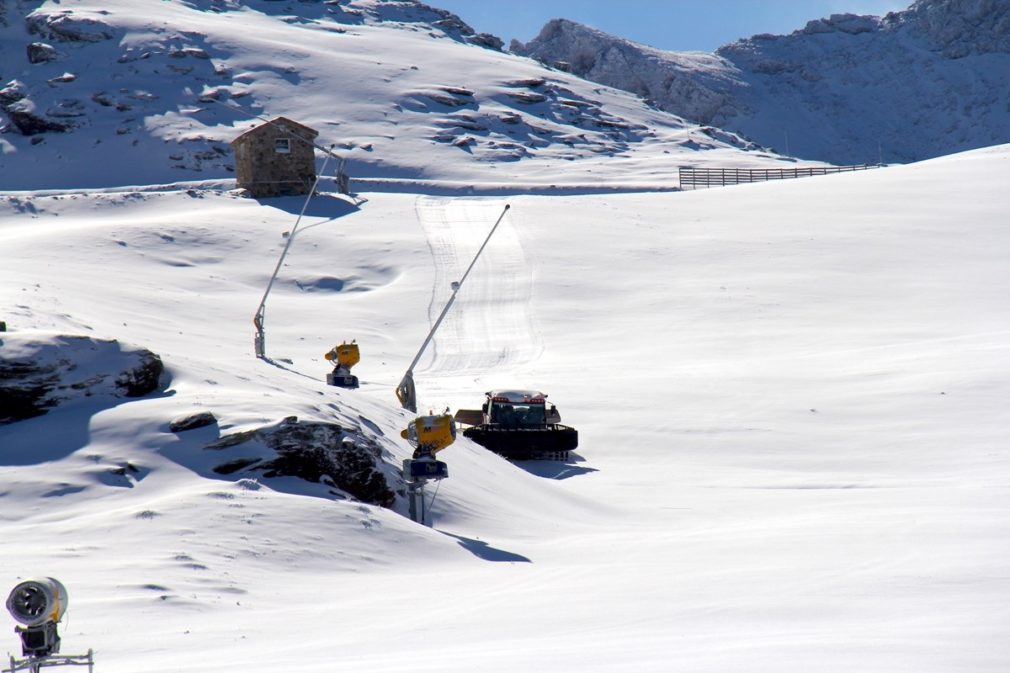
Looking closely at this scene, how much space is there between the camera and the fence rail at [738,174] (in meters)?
65.6

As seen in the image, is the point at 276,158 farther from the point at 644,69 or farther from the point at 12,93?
the point at 644,69

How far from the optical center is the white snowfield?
10156 millimetres

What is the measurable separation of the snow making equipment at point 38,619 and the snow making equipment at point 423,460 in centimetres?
761

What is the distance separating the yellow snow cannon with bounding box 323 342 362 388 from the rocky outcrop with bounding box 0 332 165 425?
28.3 feet

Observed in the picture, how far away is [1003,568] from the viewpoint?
1174 cm

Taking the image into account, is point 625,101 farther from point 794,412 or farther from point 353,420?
point 353,420

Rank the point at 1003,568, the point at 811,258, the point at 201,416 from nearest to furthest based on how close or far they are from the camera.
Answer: the point at 1003,568 → the point at 201,416 → the point at 811,258

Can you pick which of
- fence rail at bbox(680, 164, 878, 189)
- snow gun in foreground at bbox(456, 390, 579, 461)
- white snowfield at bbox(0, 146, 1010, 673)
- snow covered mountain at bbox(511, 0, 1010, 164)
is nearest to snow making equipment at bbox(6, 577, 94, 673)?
white snowfield at bbox(0, 146, 1010, 673)

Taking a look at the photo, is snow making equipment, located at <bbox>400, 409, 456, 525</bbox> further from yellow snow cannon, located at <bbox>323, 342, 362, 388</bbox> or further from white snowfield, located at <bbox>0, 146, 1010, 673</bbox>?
yellow snow cannon, located at <bbox>323, 342, 362, 388</bbox>

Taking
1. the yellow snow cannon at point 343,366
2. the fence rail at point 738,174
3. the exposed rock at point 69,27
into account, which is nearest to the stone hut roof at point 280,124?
the fence rail at point 738,174

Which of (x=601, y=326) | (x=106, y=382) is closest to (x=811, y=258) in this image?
(x=601, y=326)

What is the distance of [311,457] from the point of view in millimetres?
15742

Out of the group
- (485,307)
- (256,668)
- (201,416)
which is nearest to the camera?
(256,668)

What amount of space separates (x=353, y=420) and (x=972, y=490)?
911 centimetres
